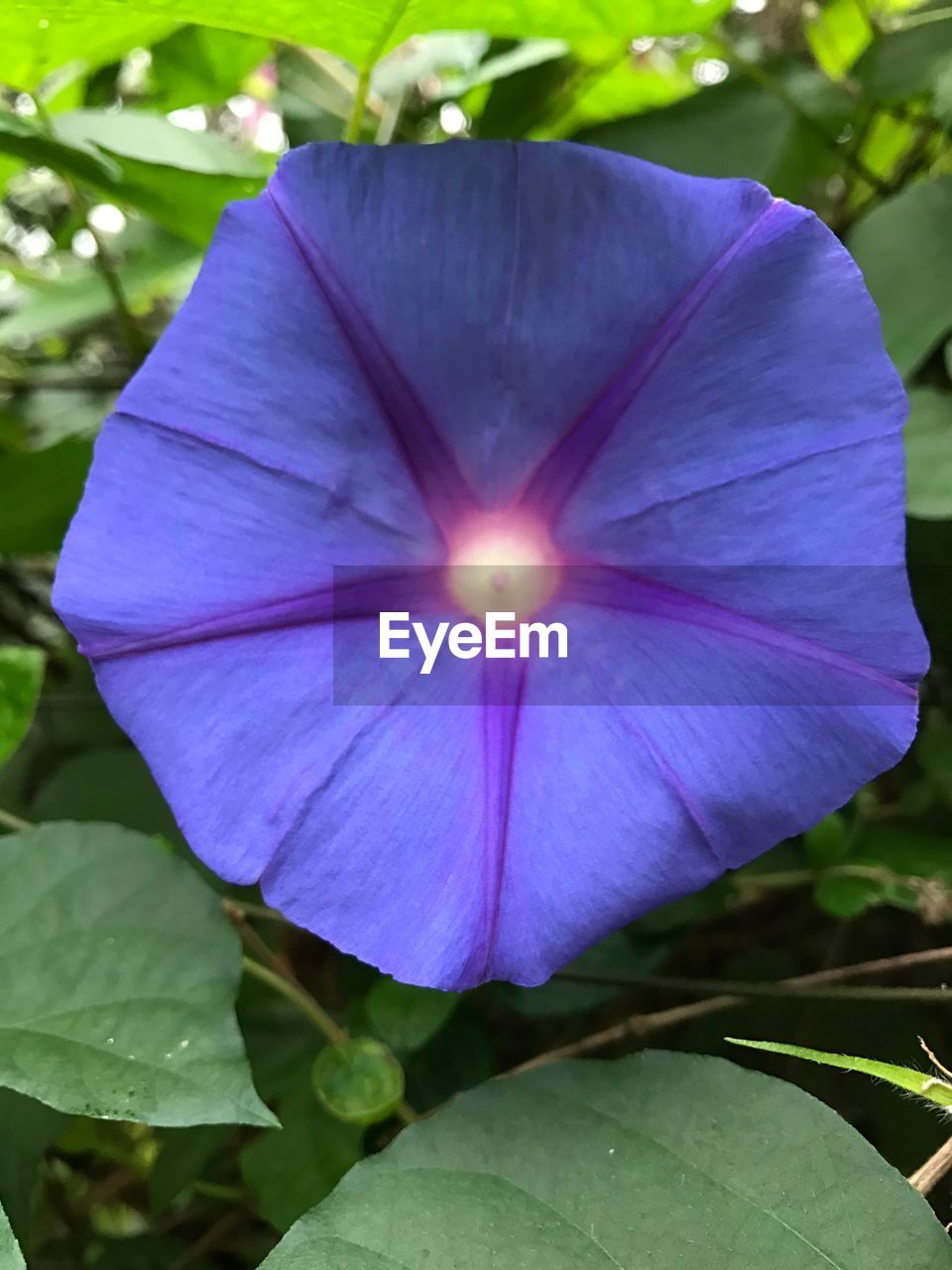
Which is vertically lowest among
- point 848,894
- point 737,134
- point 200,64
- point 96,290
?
point 848,894

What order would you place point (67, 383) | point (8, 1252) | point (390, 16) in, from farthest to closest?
point (67, 383)
point (390, 16)
point (8, 1252)

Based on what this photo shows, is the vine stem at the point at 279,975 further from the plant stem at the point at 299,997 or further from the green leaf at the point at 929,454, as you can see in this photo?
the green leaf at the point at 929,454

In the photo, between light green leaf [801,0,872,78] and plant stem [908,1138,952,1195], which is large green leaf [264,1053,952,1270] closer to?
plant stem [908,1138,952,1195]

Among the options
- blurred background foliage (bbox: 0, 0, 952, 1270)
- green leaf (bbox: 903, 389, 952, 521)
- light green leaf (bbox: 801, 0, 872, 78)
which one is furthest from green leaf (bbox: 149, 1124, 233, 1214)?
light green leaf (bbox: 801, 0, 872, 78)

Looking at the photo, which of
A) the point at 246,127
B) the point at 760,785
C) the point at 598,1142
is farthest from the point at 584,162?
the point at 246,127

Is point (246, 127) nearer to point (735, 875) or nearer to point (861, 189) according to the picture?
point (861, 189)

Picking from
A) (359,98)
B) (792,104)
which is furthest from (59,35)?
(792,104)

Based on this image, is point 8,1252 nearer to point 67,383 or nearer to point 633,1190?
point 633,1190
